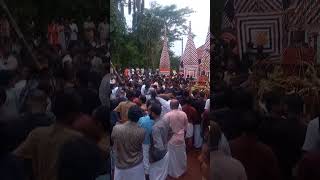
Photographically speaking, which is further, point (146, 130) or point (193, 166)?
point (146, 130)

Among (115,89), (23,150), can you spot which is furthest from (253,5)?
(23,150)

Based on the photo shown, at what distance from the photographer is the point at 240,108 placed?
2.58 meters

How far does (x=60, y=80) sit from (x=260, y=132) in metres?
1.06

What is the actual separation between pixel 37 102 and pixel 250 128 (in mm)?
1100

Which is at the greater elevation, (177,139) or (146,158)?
(177,139)

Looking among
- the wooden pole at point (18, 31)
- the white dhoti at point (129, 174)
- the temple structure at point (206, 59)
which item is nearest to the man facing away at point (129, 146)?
the white dhoti at point (129, 174)

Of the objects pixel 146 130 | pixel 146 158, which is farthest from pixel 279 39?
pixel 146 158

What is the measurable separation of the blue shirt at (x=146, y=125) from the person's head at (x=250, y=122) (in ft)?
2.89

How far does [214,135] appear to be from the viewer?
2.53m

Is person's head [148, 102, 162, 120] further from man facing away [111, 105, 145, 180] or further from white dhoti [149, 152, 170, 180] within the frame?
white dhoti [149, 152, 170, 180]

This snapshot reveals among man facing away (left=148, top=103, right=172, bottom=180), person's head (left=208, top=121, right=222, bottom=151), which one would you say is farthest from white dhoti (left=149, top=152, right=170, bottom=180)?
person's head (left=208, top=121, right=222, bottom=151)

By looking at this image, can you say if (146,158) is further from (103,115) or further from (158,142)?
(103,115)

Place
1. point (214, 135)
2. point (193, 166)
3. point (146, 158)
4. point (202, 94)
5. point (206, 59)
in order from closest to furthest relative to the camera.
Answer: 1. point (214, 135)
2. point (206, 59)
3. point (193, 166)
4. point (202, 94)
5. point (146, 158)

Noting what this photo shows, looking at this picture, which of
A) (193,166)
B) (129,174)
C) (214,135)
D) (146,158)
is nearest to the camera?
(214,135)
